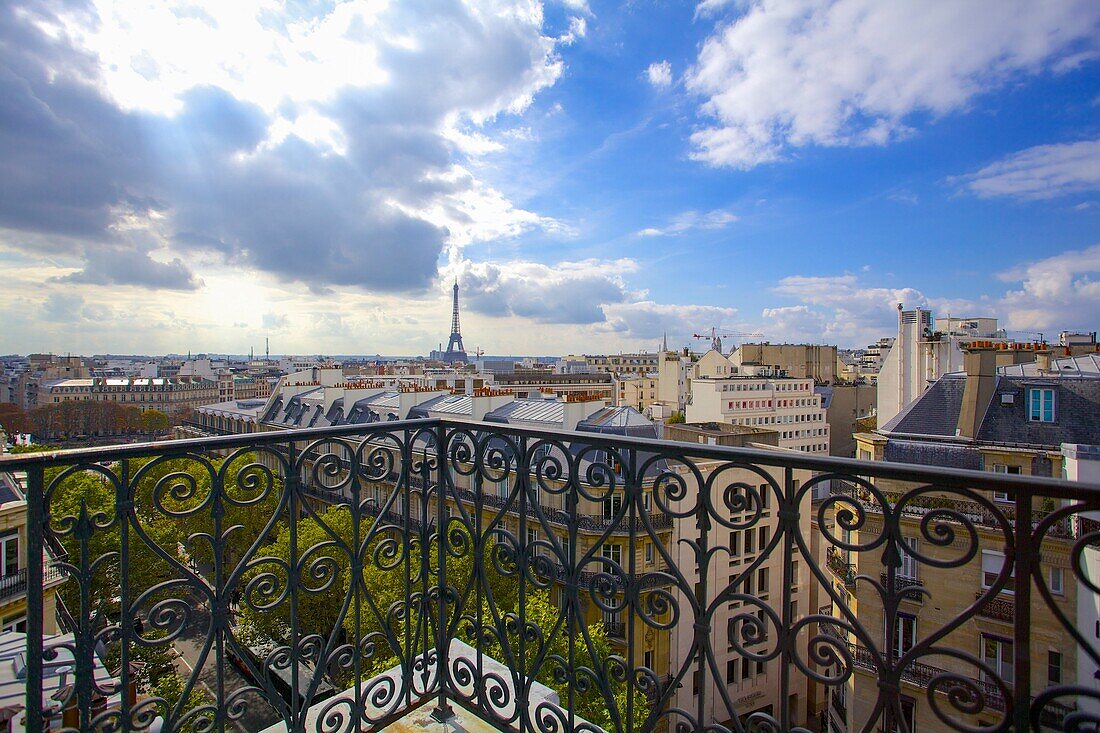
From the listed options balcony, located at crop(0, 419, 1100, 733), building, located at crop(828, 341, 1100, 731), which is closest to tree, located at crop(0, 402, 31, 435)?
building, located at crop(828, 341, 1100, 731)

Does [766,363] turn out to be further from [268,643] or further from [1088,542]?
[1088,542]

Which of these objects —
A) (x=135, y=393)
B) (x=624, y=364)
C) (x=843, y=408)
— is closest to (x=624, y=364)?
(x=624, y=364)

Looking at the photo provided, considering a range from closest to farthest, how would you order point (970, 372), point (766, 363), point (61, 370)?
point (970, 372), point (766, 363), point (61, 370)

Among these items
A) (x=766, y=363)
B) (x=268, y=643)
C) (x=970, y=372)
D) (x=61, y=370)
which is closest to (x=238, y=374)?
(x=61, y=370)

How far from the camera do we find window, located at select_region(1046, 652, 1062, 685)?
9203 millimetres

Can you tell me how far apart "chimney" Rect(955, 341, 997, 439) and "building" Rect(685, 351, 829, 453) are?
67.6 feet

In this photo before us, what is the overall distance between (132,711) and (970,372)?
16795mm

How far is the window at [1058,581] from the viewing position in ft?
29.7

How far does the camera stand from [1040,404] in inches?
513

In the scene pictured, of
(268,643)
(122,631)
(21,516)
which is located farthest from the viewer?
(268,643)

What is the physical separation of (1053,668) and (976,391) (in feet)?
20.9

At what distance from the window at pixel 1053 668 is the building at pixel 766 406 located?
81.1 ft

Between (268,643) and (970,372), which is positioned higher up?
(970,372)

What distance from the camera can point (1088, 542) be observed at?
1545 millimetres
